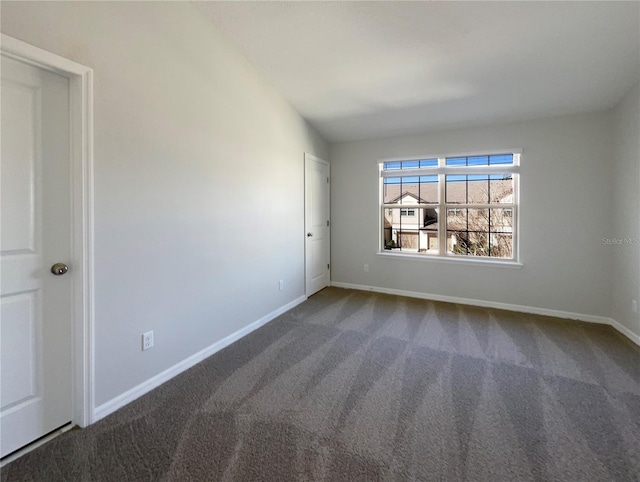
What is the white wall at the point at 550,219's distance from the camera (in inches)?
123

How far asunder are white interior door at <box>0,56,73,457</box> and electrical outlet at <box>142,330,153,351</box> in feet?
1.28

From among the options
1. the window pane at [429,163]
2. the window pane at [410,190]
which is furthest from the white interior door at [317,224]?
the window pane at [429,163]

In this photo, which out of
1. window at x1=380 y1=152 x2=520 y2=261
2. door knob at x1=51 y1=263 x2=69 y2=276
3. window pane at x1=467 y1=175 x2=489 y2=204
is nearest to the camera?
door knob at x1=51 y1=263 x2=69 y2=276

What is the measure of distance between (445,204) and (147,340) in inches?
149

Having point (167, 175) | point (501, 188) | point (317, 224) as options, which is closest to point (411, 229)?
point (501, 188)

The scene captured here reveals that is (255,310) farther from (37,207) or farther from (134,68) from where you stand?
(134,68)

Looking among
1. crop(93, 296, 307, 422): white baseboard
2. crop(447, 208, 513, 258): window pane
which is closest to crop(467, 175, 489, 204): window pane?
crop(447, 208, 513, 258): window pane

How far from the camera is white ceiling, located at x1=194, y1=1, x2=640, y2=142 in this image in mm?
2090

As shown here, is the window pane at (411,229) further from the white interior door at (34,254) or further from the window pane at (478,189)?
the white interior door at (34,254)

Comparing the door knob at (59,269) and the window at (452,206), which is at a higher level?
the window at (452,206)

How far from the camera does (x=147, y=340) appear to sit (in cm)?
195

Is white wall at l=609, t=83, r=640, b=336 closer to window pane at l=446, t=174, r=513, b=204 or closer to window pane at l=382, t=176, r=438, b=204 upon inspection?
window pane at l=446, t=174, r=513, b=204

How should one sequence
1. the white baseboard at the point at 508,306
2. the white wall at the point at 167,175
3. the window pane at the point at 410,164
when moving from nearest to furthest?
the white wall at the point at 167,175
the white baseboard at the point at 508,306
the window pane at the point at 410,164

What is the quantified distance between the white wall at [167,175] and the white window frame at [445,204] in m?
1.96
